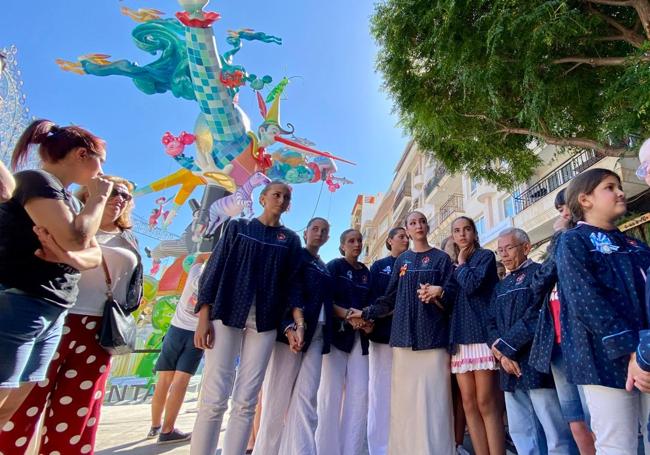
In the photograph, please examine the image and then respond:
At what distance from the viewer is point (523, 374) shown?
97.3 inches

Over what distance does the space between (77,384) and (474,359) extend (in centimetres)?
243

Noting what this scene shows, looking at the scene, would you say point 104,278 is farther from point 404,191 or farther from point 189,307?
point 404,191

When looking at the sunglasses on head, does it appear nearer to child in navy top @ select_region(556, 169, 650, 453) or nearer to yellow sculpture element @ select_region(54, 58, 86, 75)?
child in navy top @ select_region(556, 169, 650, 453)

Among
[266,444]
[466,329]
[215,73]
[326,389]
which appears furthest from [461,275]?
[215,73]

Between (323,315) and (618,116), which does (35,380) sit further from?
(618,116)

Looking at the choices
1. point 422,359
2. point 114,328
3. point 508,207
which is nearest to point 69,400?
point 114,328

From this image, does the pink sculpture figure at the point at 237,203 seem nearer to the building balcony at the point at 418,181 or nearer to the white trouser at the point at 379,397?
the white trouser at the point at 379,397

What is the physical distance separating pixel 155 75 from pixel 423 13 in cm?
906

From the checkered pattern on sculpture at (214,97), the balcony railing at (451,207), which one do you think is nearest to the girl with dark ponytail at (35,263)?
the checkered pattern on sculpture at (214,97)

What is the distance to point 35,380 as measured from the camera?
4.92 feet

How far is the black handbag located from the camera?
183cm

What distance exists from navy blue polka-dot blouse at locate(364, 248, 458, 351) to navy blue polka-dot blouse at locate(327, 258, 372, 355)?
26 centimetres

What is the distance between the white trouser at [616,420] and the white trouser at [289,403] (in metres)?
1.67

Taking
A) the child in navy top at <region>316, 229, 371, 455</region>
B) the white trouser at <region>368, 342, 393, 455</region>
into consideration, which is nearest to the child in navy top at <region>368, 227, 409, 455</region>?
the white trouser at <region>368, 342, 393, 455</region>
